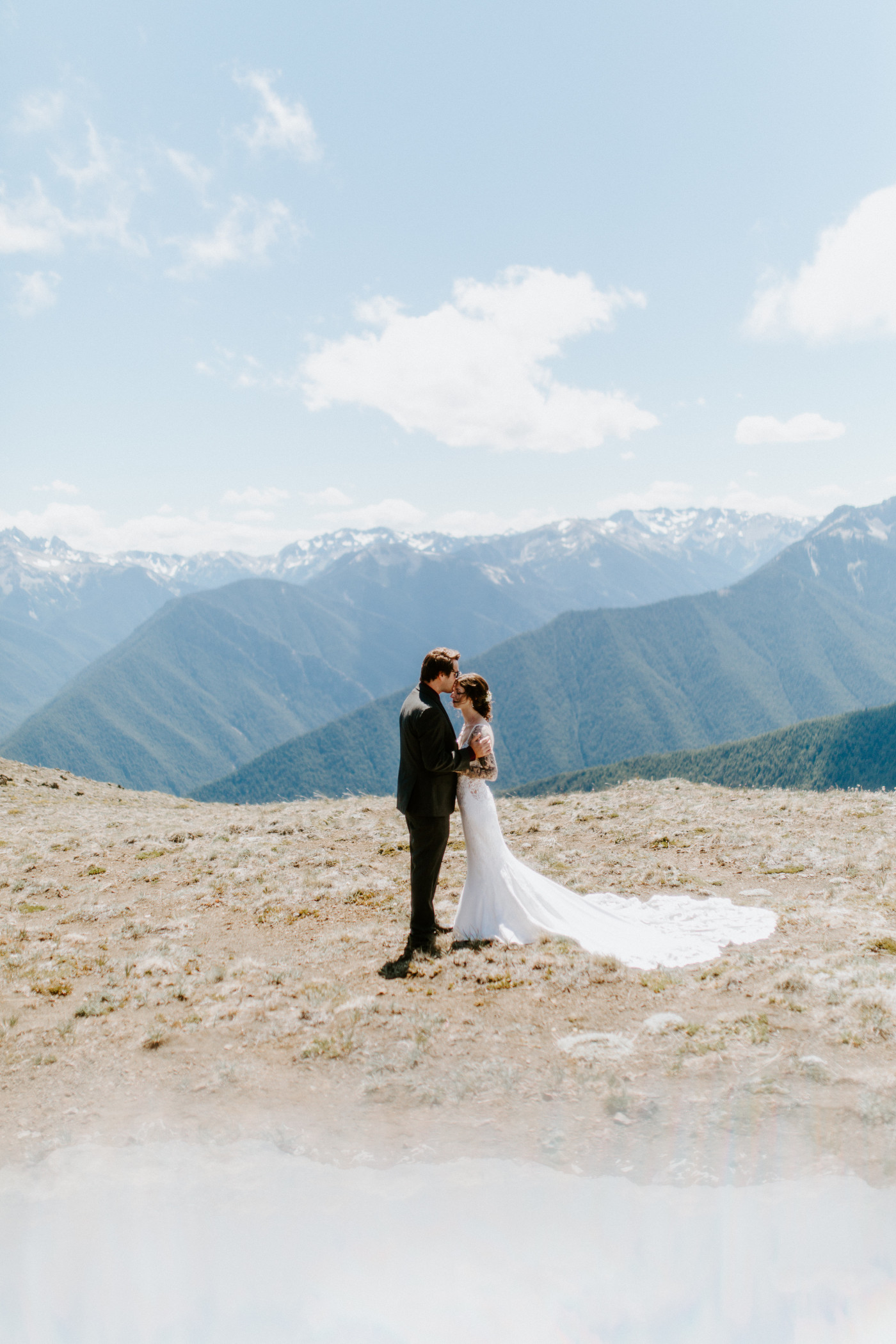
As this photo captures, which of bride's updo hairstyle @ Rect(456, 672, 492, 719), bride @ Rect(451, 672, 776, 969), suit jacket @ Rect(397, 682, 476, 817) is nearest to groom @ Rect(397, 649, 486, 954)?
suit jacket @ Rect(397, 682, 476, 817)

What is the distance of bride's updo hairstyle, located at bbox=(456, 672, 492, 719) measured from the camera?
417 inches

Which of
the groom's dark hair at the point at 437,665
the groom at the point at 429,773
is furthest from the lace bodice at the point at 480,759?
the groom's dark hair at the point at 437,665

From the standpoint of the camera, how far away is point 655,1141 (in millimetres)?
6191

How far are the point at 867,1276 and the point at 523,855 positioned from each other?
40.9 feet

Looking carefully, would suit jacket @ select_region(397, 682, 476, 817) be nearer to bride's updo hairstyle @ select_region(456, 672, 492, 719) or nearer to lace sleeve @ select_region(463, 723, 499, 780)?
lace sleeve @ select_region(463, 723, 499, 780)

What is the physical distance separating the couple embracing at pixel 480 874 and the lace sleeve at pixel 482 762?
20mm

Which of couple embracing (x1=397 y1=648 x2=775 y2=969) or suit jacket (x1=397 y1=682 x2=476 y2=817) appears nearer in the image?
suit jacket (x1=397 y1=682 x2=476 y2=817)

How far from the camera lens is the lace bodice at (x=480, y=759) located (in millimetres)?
10508

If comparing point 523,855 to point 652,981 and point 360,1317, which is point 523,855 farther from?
point 360,1317

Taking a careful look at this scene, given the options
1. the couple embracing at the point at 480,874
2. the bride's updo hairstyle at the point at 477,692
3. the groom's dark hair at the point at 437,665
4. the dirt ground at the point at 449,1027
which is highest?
the groom's dark hair at the point at 437,665

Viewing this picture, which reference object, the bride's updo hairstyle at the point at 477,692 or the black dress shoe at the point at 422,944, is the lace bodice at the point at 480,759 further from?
the black dress shoe at the point at 422,944

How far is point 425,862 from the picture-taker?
10.6 m

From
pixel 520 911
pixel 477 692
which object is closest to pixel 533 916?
pixel 520 911

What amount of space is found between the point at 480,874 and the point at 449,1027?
2994mm
